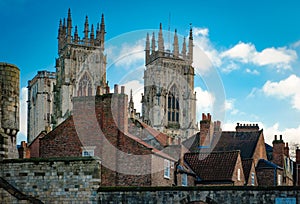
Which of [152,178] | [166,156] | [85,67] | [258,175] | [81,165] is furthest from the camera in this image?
[85,67]

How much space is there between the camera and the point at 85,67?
145 meters

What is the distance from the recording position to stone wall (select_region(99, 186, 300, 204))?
32.0 metres

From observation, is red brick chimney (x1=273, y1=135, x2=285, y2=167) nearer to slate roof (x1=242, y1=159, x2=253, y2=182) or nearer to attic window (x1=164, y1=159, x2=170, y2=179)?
slate roof (x1=242, y1=159, x2=253, y2=182)

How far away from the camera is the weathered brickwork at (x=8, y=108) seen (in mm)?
34250

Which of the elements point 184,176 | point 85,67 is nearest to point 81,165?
point 184,176

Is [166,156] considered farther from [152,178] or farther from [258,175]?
[258,175]

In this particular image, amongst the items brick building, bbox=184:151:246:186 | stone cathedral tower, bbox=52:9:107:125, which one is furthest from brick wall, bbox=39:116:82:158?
stone cathedral tower, bbox=52:9:107:125

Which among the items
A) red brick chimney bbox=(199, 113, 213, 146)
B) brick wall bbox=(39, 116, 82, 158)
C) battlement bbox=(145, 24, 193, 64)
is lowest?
brick wall bbox=(39, 116, 82, 158)

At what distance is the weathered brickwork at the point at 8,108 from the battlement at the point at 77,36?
361 feet

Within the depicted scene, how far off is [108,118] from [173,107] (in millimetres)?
109071

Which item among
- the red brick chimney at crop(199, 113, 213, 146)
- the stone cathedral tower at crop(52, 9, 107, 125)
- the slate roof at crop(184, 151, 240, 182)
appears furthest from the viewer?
the stone cathedral tower at crop(52, 9, 107, 125)

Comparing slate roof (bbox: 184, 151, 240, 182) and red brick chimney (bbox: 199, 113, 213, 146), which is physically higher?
red brick chimney (bbox: 199, 113, 213, 146)

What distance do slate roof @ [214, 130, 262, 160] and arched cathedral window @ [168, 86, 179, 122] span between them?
92510mm

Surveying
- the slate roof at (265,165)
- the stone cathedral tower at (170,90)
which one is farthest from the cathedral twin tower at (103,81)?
the slate roof at (265,165)
